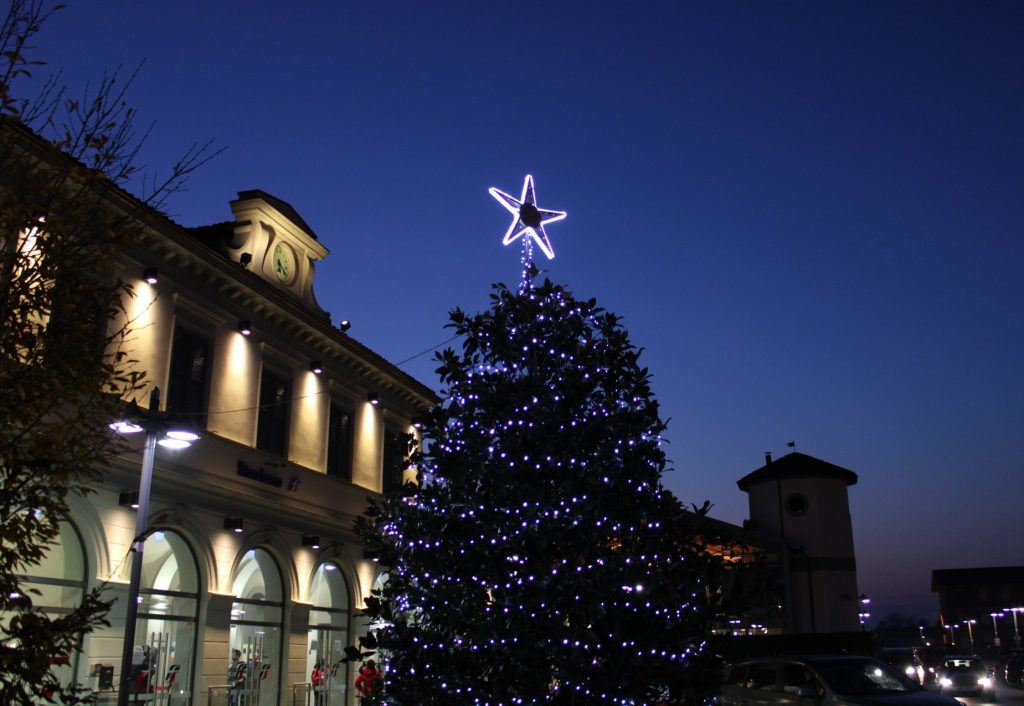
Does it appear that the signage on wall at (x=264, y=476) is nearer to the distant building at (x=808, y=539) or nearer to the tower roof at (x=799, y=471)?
the distant building at (x=808, y=539)

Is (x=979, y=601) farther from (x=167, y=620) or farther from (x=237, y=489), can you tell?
(x=167, y=620)

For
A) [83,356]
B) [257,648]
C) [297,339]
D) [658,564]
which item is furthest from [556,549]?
[297,339]

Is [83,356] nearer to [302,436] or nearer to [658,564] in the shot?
[658,564]

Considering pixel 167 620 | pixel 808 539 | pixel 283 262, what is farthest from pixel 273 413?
pixel 808 539

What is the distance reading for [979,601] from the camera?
366 feet

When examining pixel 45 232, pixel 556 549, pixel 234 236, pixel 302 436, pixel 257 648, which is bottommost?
pixel 257 648

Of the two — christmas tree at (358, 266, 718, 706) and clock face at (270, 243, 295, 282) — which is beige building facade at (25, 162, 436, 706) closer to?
clock face at (270, 243, 295, 282)

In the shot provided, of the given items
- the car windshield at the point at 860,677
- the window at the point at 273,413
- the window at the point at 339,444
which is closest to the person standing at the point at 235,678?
the window at the point at 273,413

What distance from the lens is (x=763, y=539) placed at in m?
41.0

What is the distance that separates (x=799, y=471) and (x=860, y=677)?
3330cm

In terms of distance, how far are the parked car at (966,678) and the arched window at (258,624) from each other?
77.9 ft

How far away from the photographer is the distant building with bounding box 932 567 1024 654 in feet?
358

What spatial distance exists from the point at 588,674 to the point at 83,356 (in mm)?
5069

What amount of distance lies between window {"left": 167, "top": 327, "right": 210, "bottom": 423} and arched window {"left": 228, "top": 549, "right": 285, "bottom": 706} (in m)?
3.54
